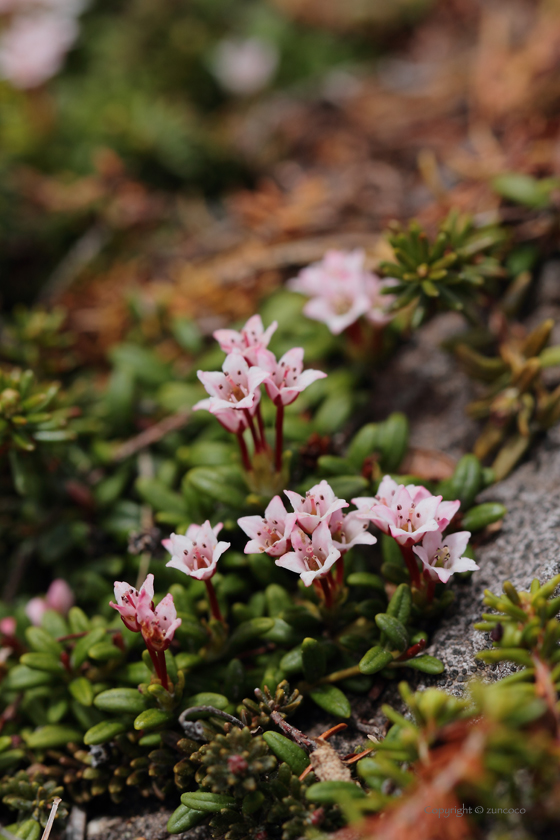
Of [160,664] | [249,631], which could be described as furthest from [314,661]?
[160,664]

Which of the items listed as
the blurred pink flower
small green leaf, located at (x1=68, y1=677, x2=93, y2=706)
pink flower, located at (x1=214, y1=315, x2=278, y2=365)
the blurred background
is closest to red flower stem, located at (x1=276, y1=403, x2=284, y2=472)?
pink flower, located at (x1=214, y1=315, x2=278, y2=365)

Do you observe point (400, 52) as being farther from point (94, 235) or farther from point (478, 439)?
point (478, 439)

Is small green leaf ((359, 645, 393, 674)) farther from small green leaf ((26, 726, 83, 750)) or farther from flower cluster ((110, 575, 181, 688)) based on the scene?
small green leaf ((26, 726, 83, 750))

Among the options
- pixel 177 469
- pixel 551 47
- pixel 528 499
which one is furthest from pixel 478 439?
pixel 551 47

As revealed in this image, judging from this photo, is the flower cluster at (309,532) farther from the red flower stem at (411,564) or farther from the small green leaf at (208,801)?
the small green leaf at (208,801)

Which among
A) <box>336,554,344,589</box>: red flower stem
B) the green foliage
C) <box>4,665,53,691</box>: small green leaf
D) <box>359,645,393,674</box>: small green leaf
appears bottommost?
<box>359,645,393,674</box>: small green leaf

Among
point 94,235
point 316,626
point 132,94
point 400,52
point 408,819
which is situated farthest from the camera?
point 400,52
